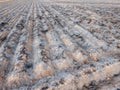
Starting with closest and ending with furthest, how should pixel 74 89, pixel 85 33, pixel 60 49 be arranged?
pixel 74 89, pixel 60 49, pixel 85 33

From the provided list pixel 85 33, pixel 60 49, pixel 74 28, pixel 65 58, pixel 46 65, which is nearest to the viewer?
pixel 46 65

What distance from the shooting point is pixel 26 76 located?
2504mm

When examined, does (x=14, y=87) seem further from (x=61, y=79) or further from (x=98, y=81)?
(x=98, y=81)

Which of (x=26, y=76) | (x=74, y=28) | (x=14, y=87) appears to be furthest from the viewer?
(x=74, y=28)

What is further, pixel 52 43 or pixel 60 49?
pixel 52 43

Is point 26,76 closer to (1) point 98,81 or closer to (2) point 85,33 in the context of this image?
(1) point 98,81

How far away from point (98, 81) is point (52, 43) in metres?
1.46

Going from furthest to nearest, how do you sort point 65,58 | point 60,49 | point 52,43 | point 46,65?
point 52,43
point 60,49
point 65,58
point 46,65

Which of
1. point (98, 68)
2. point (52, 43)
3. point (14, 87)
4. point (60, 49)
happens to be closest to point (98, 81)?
point (98, 68)

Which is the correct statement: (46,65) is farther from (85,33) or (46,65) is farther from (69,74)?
(85,33)

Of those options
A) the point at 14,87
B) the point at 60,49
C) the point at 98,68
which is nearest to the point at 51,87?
the point at 14,87

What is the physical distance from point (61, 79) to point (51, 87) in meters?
0.18

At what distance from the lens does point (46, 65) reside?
8.87 ft

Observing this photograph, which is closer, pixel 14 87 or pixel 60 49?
pixel 14 87
